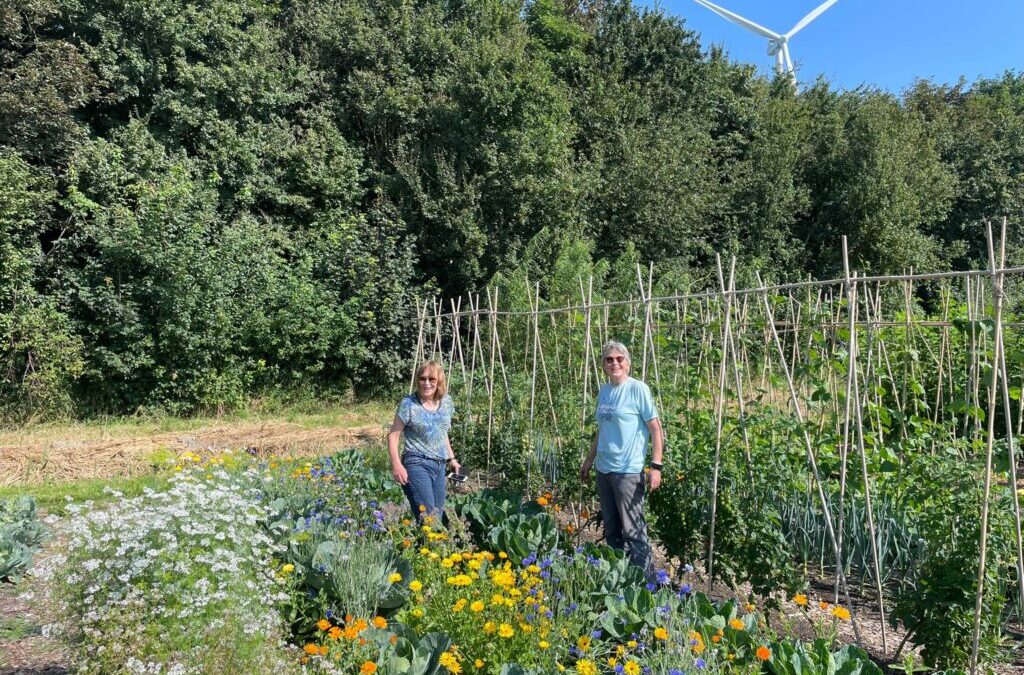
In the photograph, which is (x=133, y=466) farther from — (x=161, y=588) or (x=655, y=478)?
(x=655, y=478)

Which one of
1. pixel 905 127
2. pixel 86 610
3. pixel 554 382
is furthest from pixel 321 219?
pixel 905 127

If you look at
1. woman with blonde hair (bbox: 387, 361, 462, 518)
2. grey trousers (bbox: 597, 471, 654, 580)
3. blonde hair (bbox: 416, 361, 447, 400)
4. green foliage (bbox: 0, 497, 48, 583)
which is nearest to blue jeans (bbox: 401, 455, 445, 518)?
woman with blonde hair (bbox: 387, 361, 462, 518)

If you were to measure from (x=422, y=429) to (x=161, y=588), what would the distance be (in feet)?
6.02

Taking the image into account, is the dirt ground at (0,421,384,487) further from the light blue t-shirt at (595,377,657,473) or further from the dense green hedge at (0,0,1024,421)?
the light blue t-shirt at (595,377,657,473)

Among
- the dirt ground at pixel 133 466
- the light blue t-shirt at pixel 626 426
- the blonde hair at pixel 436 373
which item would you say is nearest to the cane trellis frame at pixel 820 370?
the dirt ground at pixel 133 466

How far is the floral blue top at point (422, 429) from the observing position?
14.2ft

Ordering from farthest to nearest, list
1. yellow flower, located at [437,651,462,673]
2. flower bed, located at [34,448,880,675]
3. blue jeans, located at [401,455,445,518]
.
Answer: blue jeans, located at [401,455,445,518], flower bed, located at [34,448,880,675], yellow flower, located at [437,651,462,673]

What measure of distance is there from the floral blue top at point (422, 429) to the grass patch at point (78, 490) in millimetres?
3098

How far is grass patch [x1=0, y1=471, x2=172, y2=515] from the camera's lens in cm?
644

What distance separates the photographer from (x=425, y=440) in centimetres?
434

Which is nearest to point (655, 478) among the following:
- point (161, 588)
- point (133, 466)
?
point (161, 588)

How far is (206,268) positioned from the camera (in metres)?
11.0

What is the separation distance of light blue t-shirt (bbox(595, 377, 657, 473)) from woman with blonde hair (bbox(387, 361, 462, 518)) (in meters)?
1.00

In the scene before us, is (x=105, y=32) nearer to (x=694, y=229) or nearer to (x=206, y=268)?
(x=206, y=268)
